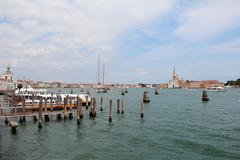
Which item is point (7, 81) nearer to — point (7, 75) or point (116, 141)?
point (7, 75)

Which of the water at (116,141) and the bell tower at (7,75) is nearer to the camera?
the water at (116,141)

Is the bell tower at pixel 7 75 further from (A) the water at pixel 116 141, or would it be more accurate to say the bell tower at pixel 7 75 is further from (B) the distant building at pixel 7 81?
(A) the water at pixel 116 141

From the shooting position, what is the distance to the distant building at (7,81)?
4513 inches

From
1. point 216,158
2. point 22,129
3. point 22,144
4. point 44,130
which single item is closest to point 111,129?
point 44,130

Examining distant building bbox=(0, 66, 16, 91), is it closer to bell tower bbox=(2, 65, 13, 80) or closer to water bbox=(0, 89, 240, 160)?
bell tower bbox=(2, 65, 13, 80)

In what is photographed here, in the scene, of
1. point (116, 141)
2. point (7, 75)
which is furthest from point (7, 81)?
point (116, 141)

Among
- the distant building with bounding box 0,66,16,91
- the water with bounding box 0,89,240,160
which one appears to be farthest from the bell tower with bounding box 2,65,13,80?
the water with bounding box 0,89,240,160

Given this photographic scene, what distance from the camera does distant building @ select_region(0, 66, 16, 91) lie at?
114625mm

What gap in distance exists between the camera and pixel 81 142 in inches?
1109

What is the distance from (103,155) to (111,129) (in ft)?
40.3

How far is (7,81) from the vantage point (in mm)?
118312

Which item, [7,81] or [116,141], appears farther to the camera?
[7,81]

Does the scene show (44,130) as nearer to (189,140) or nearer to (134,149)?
(134,149)

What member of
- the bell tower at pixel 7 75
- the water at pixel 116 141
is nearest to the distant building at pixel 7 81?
the bell tower at pixel 7 75
